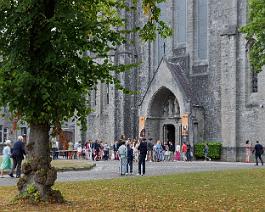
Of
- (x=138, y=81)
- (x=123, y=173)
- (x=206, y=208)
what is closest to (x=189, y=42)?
(x=138, y=81)

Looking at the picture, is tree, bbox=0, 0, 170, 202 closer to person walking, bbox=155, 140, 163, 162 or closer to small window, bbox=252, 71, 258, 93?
person walking, bbox=155, 140, 163, 162

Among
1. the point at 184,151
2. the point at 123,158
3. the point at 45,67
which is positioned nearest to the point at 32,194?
the point at 45,67

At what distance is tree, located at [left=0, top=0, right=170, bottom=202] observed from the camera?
520 inches

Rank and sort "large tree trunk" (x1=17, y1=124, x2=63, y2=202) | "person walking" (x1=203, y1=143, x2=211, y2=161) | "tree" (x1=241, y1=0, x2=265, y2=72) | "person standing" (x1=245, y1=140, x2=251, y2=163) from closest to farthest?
"large tree trunk" (x1=17, y1=124, x2=63, y2=202) → "tree" (x1=241, y1=0, x2=265, y2=72) → "person standing" (x1=245, y1=140, x2=251, y2=163) → "person walking" (x1=203, y1=143, x2=211, y2=161)

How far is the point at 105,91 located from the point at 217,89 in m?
12.8

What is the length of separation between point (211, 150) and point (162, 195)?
2669 centimetres

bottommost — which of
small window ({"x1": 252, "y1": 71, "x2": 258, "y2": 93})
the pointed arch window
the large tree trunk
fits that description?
the large tree trunk

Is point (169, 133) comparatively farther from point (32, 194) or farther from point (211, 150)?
point (32, 194)

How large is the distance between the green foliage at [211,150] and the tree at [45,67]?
29.0m

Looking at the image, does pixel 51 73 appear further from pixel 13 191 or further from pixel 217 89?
pixel 217 89

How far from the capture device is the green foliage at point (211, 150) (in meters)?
42.2

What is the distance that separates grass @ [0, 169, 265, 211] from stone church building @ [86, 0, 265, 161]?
19230mm

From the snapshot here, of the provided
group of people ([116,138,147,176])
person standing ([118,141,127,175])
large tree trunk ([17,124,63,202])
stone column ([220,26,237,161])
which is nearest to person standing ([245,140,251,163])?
stone column ([220,26,237,161])

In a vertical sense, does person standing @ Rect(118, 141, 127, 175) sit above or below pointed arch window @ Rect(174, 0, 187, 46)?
below
